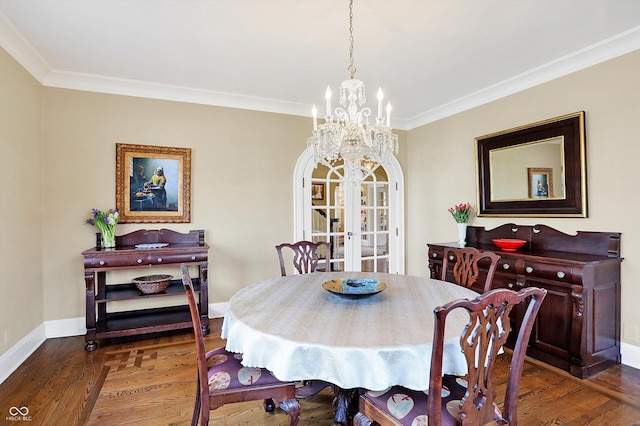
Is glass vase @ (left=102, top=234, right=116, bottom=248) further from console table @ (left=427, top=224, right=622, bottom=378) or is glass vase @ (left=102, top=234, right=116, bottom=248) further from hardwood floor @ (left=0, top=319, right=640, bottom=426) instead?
console table @ (left=427, top=224, right=622, bottom=378)

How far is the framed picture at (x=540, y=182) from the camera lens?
319cm

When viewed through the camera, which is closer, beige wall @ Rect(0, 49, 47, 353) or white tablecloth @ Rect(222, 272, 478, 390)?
white tablecloth @ Rect(222, 272, 478, 390)

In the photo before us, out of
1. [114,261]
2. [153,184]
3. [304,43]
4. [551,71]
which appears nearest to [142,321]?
[114,261]

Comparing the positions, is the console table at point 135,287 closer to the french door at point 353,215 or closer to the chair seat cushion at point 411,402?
the french door at point 353,215

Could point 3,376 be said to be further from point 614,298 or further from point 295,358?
point 614,298

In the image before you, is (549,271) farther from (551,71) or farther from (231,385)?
(231,385)

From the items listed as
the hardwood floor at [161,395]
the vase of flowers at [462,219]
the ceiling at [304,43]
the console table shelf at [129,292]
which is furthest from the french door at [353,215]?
the hardwood floor at [161,395]

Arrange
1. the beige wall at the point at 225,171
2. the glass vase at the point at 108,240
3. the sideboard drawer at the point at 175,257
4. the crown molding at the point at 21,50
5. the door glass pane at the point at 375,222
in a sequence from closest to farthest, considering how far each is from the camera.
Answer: the crown molding at the point at 21,50 → the beige wall at the point at 225,171 → the sideboard drawer at the point at 175,257 → the glass vase at the point at 108,240 → the door glass pane at the point at 375,222

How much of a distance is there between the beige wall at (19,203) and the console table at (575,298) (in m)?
4.18

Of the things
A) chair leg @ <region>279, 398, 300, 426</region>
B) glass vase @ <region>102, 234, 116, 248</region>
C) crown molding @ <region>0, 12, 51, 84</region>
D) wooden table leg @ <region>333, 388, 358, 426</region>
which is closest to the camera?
chair leg @ <region>279, 398, 300, 426</region>

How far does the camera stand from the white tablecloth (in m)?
1.26

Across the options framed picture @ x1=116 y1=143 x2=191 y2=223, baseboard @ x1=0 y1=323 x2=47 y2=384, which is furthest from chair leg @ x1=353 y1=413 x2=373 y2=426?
framed picture @ x1=116 y1=143 x2=191 y2=223

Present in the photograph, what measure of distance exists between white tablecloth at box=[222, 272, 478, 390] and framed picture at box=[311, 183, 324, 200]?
2.56 meters

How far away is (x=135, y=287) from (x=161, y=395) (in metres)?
1.54
